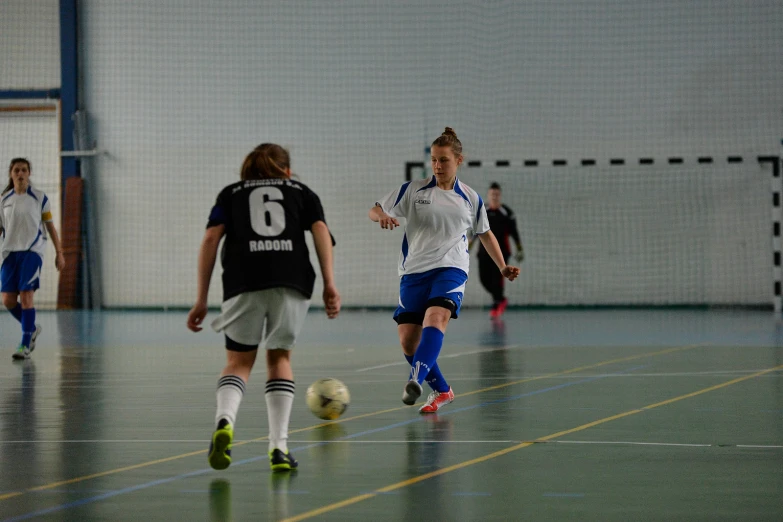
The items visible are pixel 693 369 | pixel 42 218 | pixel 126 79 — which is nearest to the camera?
pixel 693 369

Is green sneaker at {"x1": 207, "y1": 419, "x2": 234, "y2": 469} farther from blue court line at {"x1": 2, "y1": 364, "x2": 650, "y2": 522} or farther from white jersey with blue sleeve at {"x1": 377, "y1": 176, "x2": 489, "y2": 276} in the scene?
white jersey with blue sleeve at {"x1": 377, "y1": 176, "x2": 489, "y2": 276}

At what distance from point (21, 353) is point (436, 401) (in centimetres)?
654

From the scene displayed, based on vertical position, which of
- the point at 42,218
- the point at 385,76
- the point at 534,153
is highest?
the point at 385,76

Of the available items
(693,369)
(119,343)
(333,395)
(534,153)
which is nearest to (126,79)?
(534,153)

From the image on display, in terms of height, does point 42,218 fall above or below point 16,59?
below

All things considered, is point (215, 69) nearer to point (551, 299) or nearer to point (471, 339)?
point (551, 299)

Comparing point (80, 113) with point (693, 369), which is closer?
point (693, 369)

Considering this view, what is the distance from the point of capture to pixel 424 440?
6703mm

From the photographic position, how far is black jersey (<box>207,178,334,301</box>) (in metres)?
5.67

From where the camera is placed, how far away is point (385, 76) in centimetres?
2398

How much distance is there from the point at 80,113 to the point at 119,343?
1060 cm

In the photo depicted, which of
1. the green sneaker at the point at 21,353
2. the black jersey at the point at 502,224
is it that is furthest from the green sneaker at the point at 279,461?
the black jersey at the point at 502,224

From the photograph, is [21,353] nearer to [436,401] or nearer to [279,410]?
[436,401]

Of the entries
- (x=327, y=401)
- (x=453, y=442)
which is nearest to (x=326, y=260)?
(x=453, y=442)
